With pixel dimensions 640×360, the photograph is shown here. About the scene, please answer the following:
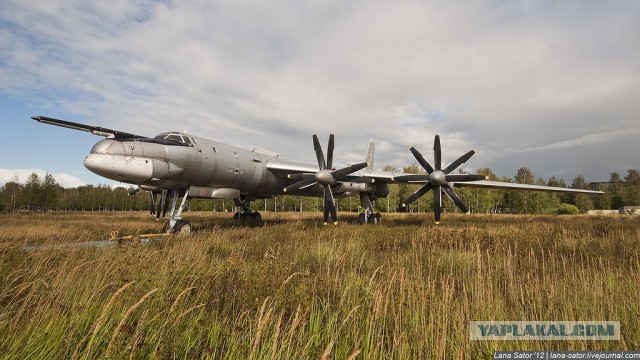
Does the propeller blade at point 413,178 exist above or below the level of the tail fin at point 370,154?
below

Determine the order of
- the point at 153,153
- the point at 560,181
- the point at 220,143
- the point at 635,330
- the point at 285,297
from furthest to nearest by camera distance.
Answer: the point at 560,181 → the point at 220,143 → the point at 153,153 → the point at 285,297 → the point at 635,330

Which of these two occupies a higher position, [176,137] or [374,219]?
[176,137]

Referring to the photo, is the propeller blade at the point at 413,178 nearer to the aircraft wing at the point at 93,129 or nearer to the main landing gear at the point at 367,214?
the main landing gear at the point at 367,214

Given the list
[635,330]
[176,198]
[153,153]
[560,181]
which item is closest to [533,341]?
[635,330]

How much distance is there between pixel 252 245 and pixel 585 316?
7.49 m

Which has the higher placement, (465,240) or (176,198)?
(176,198)

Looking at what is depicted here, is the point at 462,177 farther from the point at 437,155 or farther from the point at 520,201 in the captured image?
the point at 520,201

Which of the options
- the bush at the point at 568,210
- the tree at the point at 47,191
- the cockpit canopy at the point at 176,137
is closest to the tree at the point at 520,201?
the bush at the point at 568,210

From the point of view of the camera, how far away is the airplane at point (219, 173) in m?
11.9

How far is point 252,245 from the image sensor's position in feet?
30.1

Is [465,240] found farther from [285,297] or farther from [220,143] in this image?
[220,143]

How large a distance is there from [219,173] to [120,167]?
4.64 meters

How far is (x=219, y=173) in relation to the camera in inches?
610

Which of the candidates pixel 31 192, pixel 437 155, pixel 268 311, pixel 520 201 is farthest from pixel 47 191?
pixel 520 201
